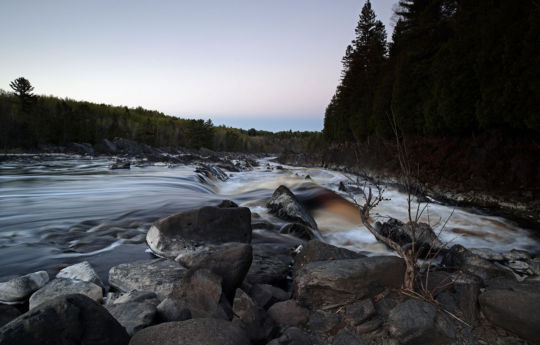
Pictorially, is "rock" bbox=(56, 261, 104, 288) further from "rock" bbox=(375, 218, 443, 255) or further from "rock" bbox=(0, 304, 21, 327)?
"rock" bbox=(375, 218, 443, 255)

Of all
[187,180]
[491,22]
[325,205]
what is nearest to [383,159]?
[491,22]

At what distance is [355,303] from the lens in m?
2.92

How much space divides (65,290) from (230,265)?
6.29ft

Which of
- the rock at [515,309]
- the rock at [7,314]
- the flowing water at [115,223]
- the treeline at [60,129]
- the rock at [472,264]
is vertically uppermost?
the treeline at [60,129]

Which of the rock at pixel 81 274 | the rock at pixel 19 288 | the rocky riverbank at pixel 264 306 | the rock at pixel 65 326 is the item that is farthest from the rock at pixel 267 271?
the rock at pixel 19 288

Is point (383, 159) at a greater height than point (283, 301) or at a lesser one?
greater

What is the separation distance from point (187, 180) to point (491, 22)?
17.1 m

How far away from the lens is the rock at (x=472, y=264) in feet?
13.0

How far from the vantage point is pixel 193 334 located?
2.11 meters

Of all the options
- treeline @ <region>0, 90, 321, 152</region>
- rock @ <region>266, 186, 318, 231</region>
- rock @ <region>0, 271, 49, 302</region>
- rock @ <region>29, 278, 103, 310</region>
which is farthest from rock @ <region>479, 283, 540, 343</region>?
treeline @ <region>0, 90, 321, 152</region>

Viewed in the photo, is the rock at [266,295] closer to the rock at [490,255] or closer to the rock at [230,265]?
the rock at [230,265]

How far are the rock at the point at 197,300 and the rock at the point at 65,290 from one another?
1.05 meters

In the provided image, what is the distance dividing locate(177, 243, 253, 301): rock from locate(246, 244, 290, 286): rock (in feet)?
1.90

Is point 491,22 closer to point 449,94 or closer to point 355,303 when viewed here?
point 449,94
